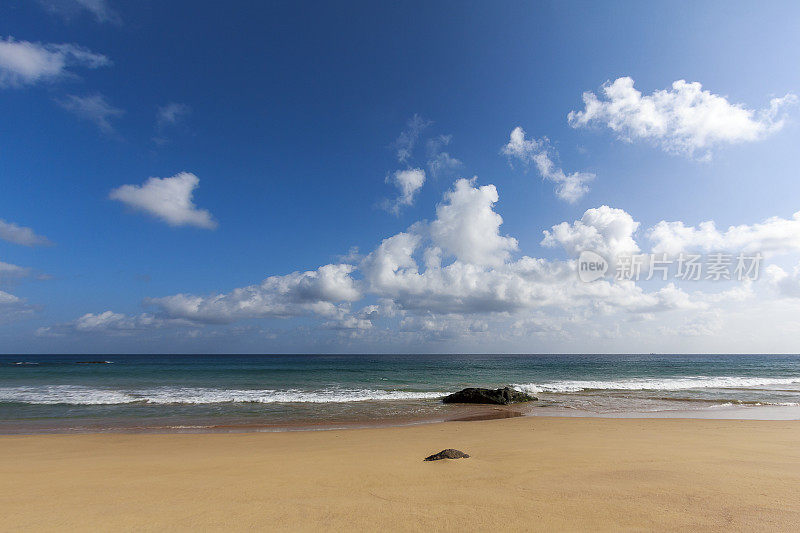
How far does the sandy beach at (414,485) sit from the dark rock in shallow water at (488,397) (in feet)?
33.6

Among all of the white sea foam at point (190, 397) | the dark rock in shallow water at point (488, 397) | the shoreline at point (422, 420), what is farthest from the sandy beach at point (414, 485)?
the white sea foam at point (190, 397)

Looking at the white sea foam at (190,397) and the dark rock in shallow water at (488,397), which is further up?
the dark rock in shallow water at (488,397)

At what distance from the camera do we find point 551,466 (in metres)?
6.83

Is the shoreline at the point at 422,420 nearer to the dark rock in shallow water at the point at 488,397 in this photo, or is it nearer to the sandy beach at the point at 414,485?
the dark rock in shallow water at the point at 488,397

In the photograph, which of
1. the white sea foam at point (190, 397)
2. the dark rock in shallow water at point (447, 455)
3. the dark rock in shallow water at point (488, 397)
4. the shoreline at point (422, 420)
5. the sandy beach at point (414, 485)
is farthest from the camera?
the white sea foam at point (190, 397)

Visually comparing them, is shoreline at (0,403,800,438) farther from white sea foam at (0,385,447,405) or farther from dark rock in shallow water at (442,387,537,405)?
white sea foam at (0,385,447,405)

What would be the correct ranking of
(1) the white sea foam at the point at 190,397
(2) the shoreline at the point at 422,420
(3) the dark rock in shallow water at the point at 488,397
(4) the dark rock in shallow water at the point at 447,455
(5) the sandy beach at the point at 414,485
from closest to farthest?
(5) the sandy beach at the point at 414,485, (4) the dark rock in shallow water at the point at 447,455, (2) the shoreline at the point at 422,420, (3) the dark rock in shallow water at the point at 488,397, (1) the white sea foam at the point at 190,397

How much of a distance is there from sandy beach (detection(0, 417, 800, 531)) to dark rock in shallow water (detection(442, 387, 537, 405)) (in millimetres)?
10247

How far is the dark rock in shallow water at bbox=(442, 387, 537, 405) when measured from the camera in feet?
68.1

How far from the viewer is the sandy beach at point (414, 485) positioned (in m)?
4.40

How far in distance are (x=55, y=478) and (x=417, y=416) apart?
12556 millimetres

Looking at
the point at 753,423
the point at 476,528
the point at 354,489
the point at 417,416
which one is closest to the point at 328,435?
the point at 417,416

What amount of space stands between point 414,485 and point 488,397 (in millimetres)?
16375

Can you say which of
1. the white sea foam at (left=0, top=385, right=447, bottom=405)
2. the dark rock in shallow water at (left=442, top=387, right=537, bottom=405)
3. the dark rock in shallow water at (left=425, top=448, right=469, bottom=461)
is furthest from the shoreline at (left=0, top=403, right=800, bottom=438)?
the dark rock in shallow water at (left=425, top=448, right=469, bottom=461)
